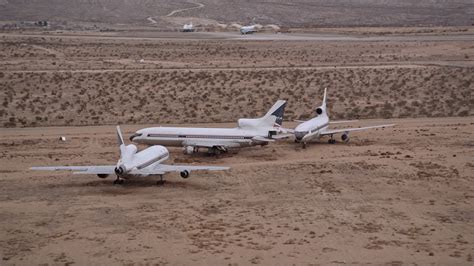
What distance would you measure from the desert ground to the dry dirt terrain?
112 mm

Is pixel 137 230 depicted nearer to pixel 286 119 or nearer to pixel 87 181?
pixel 87 181

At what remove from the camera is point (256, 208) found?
118ft

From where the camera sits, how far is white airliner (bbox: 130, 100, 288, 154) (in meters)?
47.0

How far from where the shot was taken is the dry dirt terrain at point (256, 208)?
Result: 29.5 metres

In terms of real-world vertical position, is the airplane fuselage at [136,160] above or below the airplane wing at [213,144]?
above

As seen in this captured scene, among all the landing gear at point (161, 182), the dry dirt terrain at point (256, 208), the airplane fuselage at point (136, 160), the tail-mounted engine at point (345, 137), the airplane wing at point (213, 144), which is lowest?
the dry dirt terrain at point (256, 208)

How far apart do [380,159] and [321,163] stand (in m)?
4.15

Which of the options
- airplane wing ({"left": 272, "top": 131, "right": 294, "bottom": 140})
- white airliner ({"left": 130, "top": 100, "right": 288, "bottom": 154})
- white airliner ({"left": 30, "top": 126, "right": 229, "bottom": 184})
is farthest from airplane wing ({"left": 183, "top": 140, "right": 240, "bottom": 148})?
white airliner ({"left": 30, "top": 126, "right": 229, "bottom": 184})

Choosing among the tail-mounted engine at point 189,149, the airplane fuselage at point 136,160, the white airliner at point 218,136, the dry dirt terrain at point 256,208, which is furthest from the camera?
the tail-mounted engine at point 189,149

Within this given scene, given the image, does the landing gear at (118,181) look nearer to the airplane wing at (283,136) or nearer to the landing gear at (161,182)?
the landing gear at (161,182)

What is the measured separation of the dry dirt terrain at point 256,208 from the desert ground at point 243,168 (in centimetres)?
11

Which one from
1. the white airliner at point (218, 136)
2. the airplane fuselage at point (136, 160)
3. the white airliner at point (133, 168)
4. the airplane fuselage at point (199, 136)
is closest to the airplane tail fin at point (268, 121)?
the white airliner at point (218, 136)

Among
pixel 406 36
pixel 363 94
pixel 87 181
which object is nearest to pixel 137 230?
pixel 87 181

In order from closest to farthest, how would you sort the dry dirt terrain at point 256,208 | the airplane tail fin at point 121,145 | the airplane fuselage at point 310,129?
the dry dirt terrain at point 256,208 < the airplane tail fin at point 121,145 < the airplane fuselage at point 310,129
